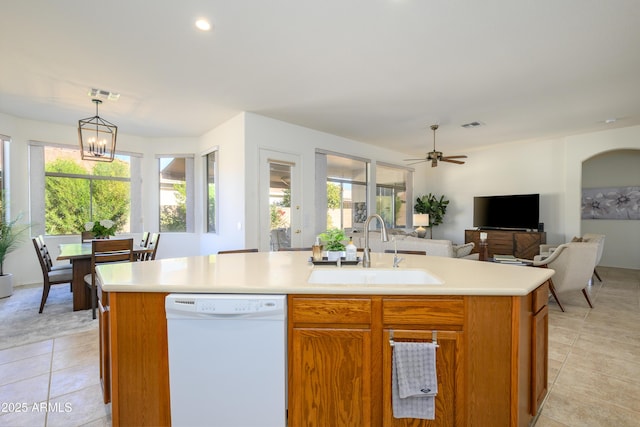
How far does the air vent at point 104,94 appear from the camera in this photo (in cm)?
361

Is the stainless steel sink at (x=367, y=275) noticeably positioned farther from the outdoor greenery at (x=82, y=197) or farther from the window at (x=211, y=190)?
the outdoor greenery at (x=82, y=197)

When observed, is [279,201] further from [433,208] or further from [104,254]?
[433,208]

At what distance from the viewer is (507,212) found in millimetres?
6473

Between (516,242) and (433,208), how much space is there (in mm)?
1980

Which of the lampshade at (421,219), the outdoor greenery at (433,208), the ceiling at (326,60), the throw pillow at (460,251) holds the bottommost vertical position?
the throw pillow at (460,251)

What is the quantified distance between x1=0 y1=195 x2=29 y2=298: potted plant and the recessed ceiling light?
14.1 ft

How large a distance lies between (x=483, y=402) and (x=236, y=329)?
4.08 feet

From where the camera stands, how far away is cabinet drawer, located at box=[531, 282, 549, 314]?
5.35ft

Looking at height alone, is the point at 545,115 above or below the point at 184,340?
above

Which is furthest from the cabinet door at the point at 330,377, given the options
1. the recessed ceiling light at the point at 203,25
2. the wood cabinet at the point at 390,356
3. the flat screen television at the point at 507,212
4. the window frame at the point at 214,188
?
the flat screen television at the point at 507,212

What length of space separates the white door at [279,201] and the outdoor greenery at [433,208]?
3835mm

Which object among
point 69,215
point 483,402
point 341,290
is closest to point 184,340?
point 341,290

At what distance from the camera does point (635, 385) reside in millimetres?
2117

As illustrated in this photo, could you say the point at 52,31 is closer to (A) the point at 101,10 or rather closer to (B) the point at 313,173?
(A) the point at 101,10
